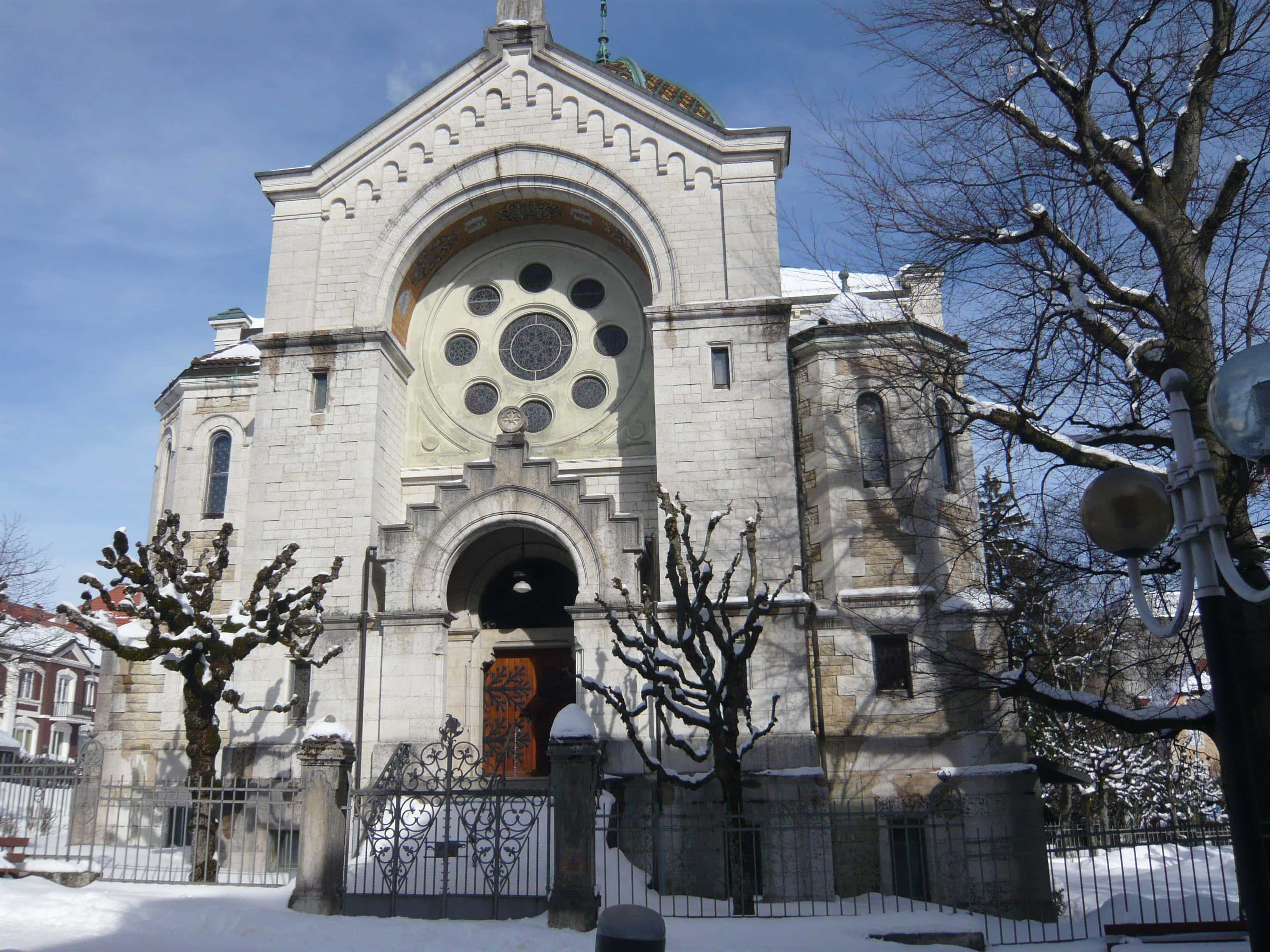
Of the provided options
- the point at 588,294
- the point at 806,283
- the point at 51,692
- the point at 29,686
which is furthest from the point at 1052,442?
the point at 51,692

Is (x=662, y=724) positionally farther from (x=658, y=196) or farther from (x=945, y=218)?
(x=658, y=196)

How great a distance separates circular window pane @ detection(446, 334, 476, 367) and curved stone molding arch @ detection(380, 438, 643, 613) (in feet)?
12.4

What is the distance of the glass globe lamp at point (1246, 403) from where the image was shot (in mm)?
5363

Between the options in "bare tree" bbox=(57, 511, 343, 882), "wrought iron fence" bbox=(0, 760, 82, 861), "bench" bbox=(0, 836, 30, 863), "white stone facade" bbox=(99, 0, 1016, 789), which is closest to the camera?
"bench" bbox=(0, 836, 30, 863)

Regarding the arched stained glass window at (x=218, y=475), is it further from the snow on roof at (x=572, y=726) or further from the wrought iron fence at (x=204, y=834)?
the snow on roof at (x=572, y=726)

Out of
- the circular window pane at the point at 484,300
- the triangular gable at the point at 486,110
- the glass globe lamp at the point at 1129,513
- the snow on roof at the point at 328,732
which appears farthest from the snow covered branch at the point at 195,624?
the glass globe lamp at the point at 1129,513

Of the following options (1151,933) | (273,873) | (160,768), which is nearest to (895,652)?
(1151,933)

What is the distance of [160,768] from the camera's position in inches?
761

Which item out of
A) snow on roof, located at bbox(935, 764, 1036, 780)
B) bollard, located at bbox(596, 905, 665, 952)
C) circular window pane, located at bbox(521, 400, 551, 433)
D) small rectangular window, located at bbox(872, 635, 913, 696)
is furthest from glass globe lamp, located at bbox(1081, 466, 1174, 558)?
circular window pane, located at bbox(521, 400, 551, 433)

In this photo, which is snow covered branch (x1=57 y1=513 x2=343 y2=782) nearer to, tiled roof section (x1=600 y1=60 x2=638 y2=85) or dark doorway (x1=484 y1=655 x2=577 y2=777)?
dark doorway (x1=484 y1=655 x2=577 y2=777)

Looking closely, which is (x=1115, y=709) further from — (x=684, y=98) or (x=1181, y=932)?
(x=684, y=98)

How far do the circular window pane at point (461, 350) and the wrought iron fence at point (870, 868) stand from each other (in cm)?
990

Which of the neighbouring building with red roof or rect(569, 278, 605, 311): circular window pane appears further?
the neighbouring building with red roof

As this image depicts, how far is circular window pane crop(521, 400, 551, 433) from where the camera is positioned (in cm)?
2162
